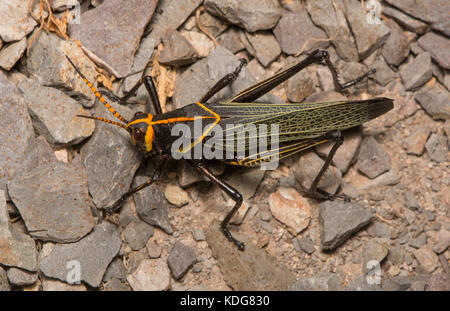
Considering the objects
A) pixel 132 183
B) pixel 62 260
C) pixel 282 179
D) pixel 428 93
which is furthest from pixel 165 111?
pixel 428 93

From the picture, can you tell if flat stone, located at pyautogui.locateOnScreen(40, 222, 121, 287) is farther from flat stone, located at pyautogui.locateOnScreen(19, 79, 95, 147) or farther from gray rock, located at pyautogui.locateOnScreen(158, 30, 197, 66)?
gray rock, located at pyautogui.locateOnScreen(158, 30, 197, 66)

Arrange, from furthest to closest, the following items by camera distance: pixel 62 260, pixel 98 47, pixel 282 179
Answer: pixel 282 179 < pixel 98 47 < pixel 62 260

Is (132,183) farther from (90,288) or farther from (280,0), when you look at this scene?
(280,0)

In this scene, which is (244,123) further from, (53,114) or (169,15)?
(53,114)

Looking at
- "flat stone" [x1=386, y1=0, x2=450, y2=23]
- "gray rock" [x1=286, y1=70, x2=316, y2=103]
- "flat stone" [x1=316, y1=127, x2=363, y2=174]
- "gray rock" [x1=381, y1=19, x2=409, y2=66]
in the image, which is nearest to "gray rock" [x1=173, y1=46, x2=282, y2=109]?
"gray rock" [x1=286, y1=70, x2=316, y2=103]

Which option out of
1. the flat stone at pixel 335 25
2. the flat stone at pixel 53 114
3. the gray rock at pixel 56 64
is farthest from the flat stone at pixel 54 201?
the flat stone at pixel 335 25

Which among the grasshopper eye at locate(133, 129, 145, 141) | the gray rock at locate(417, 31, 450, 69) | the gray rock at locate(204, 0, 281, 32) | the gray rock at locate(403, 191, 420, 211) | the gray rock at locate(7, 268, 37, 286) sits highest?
the gray rock at locate(204, 0, 281, 32)

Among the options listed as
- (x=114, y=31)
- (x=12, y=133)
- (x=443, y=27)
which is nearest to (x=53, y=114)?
(x=12, y=133)
